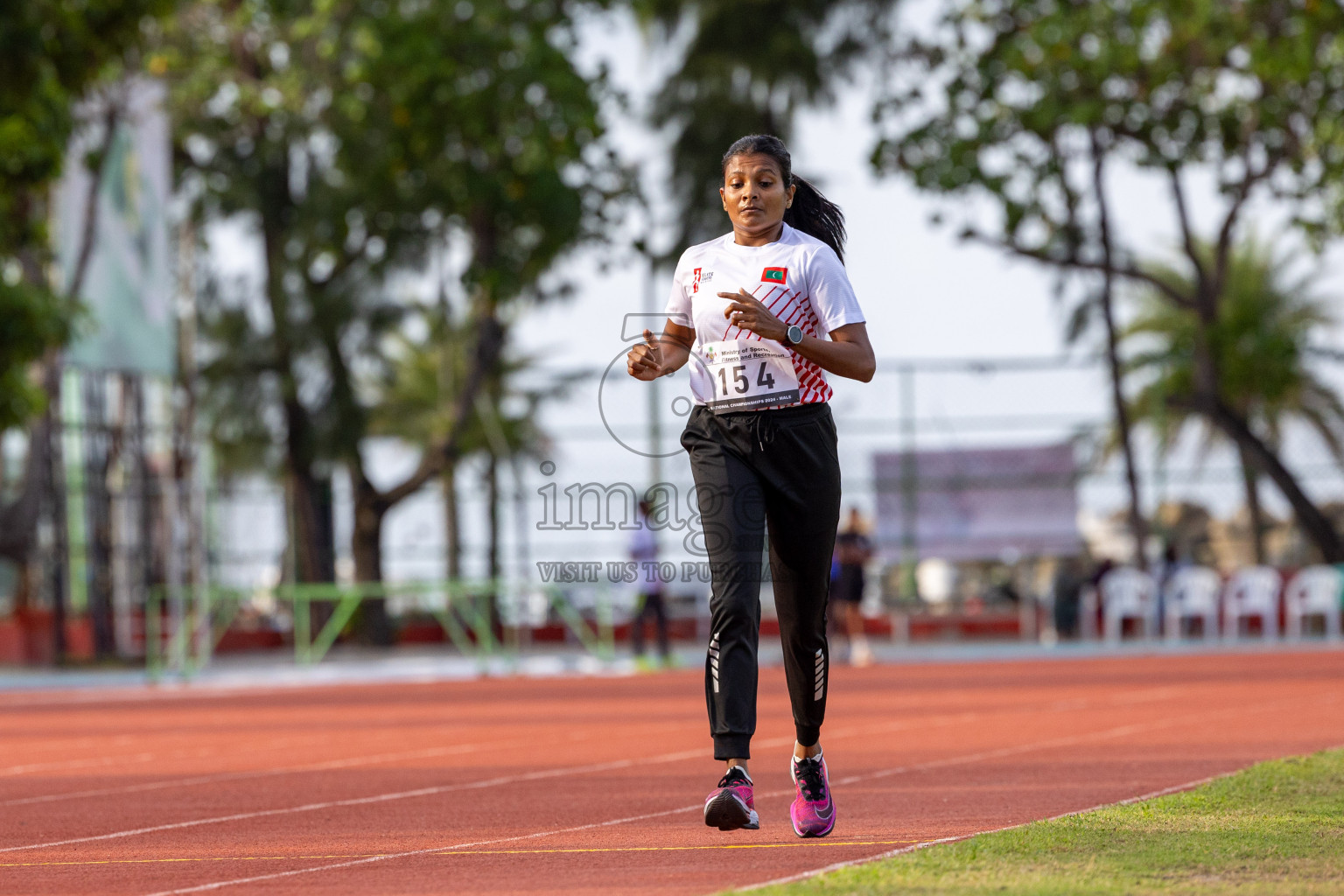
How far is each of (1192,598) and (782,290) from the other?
65.5 ft

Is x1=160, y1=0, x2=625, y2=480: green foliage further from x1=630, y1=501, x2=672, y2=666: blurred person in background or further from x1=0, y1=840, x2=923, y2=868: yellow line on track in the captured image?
x1=0, y1=840, x2=923, y2=868: yellow line on track

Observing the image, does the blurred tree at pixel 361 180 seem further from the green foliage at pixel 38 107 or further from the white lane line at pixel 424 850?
the white lane line at pixel 424 850

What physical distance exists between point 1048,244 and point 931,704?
13534mm

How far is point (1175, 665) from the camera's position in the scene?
18.4 meters

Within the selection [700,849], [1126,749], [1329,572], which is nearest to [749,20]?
[1329,572]

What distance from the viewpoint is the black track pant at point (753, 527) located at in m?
5.46

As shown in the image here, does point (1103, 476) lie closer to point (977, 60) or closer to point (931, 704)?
point (977, 60)

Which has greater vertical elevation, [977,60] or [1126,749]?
[977,60]

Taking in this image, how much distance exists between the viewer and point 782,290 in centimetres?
550

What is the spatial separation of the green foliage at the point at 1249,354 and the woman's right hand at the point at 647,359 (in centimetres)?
2029

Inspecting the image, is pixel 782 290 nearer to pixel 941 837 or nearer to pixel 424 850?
pixel 941 837

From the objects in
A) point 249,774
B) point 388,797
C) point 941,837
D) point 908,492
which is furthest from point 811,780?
point 908,492

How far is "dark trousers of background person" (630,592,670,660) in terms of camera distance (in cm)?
2000

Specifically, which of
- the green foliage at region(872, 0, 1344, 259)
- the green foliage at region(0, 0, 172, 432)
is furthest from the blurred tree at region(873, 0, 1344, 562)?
the green foliage at region(0, 0, 172, 432)
